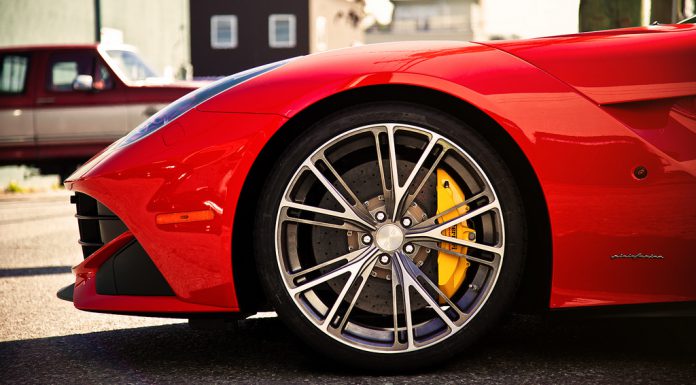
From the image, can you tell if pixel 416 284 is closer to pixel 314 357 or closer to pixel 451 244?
pixel 451 244

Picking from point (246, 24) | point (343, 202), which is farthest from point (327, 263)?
point (246, 24)

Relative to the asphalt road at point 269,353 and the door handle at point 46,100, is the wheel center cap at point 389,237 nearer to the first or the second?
the asphalt road at point 269,353

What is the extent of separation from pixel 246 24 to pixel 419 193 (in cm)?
3630

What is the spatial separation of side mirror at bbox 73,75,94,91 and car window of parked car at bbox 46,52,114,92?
213 mm

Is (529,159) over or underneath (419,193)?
over

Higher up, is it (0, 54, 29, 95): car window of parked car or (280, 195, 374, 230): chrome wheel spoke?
(0, 54, 29, 95): car window of parked car

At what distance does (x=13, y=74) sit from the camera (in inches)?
456

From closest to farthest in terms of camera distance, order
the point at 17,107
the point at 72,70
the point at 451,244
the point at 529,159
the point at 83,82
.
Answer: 1. the point at 529,159
2. the point at 451,244
3. the point at 83,82
4. the point at 17,107
5. the point at 72,70

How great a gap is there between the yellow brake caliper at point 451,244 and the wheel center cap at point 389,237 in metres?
0.15

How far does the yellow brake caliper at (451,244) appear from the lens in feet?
8.61

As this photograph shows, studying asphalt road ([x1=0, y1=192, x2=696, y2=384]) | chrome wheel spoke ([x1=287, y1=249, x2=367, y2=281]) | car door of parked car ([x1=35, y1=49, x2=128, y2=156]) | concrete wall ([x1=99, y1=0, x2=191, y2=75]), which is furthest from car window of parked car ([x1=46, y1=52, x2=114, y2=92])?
chrome wheel spoke ([x1=287, y1=249, x2=367, y2=281])

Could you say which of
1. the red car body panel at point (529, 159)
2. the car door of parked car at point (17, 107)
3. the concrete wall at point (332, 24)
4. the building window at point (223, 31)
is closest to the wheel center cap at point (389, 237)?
the red car body panel at point (529, 159)

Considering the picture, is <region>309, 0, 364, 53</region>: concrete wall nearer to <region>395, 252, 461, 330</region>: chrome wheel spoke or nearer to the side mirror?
the side mirror

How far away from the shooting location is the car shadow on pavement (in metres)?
2.62
